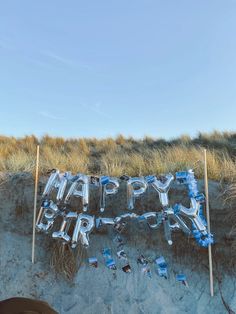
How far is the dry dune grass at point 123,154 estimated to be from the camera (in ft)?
38.0

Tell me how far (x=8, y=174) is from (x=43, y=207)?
1.66 m

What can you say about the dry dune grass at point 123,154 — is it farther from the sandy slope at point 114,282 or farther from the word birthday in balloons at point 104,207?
the sandy slope at point 114,282

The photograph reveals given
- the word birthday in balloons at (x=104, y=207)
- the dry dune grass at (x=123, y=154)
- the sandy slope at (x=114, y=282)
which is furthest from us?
the dry dune grass at (x=123, y=154)

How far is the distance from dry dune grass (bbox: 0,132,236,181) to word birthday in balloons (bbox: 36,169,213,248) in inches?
44.1

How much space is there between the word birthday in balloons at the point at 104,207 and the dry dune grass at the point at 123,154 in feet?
3.68

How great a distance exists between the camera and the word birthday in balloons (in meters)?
9.23

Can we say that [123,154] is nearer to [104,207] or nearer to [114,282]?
[104,207]

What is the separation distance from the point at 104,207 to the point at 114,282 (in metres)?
1.65

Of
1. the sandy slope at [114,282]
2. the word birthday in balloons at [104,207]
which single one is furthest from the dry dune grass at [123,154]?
the sandy slope at [114,282]

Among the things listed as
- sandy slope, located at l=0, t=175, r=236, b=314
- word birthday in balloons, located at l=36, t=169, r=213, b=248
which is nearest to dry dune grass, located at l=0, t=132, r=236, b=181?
word birthday in balloons, located at l=36, t=169, r=213, b=248

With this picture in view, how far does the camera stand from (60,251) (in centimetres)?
Answer: 962

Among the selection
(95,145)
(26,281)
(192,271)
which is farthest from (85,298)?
(95,145)

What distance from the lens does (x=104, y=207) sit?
10.2 m

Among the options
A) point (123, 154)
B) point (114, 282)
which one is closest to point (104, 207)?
point (114, 282)
